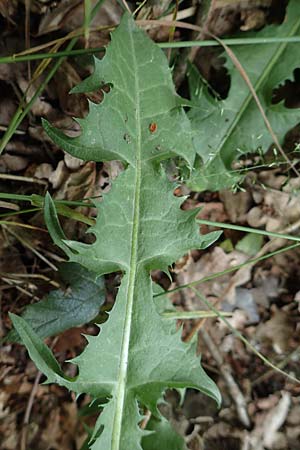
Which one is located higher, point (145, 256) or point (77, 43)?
point (77, 43)

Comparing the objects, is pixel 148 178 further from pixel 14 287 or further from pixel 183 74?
pixel 14 287

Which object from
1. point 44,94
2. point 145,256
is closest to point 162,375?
point 145,256

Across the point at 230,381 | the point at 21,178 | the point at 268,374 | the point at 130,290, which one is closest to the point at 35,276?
the point at 21,178

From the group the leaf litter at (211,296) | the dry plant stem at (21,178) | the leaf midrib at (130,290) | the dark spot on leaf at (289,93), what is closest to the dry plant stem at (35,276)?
the leaf litter at (211,296)

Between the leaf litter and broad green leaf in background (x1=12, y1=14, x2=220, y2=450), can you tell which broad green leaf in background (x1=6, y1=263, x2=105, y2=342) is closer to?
the leaf litter

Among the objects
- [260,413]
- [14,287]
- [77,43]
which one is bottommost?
[260,413]

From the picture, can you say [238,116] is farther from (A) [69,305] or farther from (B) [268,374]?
(B) [268,374]

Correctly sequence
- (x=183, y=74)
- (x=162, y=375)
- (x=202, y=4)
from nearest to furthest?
1. (x=162, y=375)
2. (x=202, y=4)
3. (x=183, y=74)

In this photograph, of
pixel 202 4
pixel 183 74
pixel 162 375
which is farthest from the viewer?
pixel 183 74

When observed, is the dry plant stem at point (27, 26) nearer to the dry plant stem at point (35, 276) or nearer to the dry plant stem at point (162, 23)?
the dry plant stem at point (162, 23)
